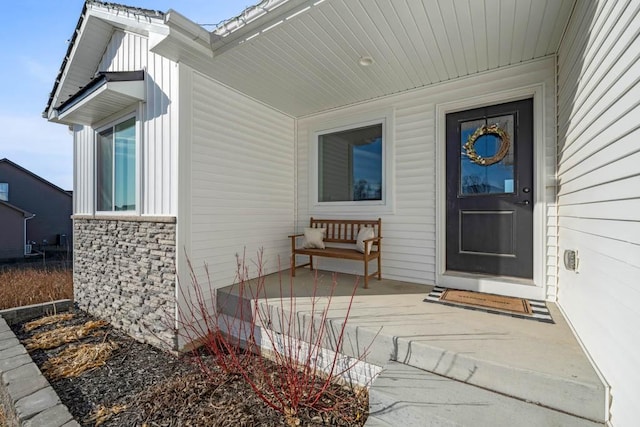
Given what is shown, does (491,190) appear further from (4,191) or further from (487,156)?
(4,191)

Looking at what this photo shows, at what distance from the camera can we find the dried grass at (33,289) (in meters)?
4.69

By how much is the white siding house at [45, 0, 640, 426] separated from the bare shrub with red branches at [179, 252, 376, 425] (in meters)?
0.30

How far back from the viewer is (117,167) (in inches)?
161

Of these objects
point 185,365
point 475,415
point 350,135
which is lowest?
point 185,365

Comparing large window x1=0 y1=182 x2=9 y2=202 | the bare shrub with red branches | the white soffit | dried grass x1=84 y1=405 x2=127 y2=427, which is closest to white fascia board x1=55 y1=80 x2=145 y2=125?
the white soffit

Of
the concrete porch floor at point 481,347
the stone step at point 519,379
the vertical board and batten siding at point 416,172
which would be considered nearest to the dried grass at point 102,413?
the concrete porch floor at point 481,347

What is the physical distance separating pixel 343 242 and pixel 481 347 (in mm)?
2418

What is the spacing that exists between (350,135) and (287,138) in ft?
3.68

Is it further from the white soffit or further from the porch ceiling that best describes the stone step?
the white soffit

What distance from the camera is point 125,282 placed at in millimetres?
3738

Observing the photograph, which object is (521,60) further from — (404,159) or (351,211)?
(351,211)

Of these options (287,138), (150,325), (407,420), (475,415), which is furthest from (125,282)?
(475,415)

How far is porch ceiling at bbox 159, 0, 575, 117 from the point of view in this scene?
2.32 meters

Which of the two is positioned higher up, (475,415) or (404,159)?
(404,159)
